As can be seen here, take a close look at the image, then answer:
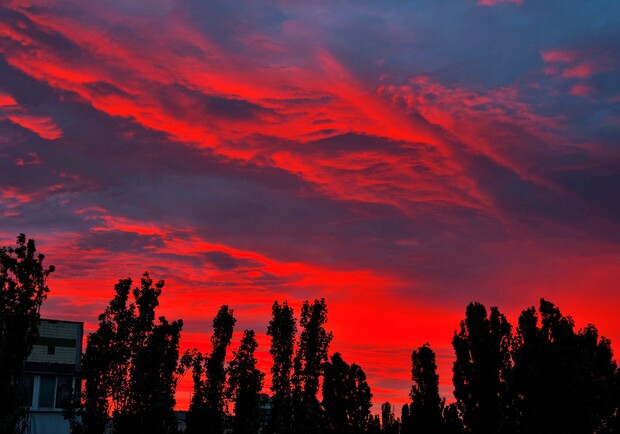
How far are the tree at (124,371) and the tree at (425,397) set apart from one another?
3784cm

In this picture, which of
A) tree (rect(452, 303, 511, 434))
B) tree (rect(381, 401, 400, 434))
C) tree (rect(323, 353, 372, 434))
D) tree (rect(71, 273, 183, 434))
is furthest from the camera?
tree (rect(381, 401, 400, 434))

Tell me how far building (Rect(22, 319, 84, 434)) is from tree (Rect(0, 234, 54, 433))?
48.6 ft

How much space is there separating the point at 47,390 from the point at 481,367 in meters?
41.1

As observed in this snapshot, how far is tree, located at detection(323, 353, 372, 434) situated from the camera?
83500 millimetres

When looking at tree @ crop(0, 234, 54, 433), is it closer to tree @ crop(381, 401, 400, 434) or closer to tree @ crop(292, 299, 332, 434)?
tree @ crop(292, 299, 332, 434)

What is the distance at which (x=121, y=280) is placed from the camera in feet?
163

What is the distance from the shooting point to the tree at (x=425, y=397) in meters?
76.3

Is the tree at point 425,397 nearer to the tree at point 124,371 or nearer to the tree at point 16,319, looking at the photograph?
the tree at point 124,371

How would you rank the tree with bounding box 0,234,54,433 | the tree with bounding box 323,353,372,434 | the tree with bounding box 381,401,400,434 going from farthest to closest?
the tree with bounding box 381,401,400,434, the tree with bounding box 323,353,372,434, the tree with bounding box 0,234,54,433

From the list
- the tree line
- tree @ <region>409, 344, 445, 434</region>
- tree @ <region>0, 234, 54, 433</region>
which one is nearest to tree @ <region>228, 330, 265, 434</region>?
the tree line

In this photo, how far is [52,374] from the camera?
52.3m

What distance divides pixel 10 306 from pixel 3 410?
19.1ft

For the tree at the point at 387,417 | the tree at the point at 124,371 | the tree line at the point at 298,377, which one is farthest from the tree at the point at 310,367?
the tree at the point at 387,417

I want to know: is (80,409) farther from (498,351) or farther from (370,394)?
(370,394)
